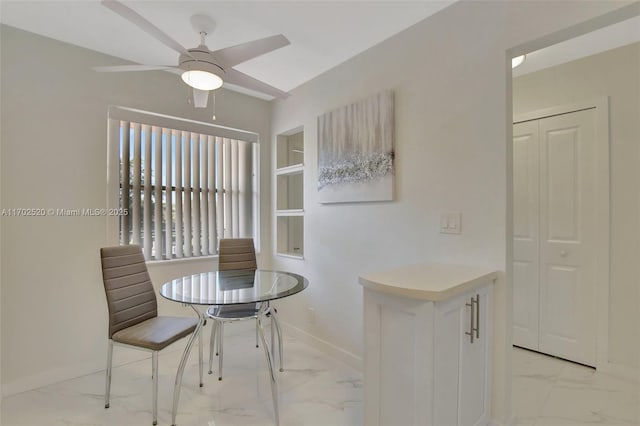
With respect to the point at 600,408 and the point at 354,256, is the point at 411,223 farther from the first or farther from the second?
the point at 600,408

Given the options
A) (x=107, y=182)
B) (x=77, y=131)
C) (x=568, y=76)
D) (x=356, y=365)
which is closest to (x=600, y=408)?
(x=356, y=365)

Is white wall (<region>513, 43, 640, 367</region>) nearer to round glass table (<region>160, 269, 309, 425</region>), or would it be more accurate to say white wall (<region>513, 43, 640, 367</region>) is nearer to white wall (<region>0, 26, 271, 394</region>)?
round glass table (<region>160, 269, 309, 425</region>)

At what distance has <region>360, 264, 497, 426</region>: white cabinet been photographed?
1205 mm

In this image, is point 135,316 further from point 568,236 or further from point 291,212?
point 568,236

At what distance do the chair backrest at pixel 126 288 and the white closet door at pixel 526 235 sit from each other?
10.3ft

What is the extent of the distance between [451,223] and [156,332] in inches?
78.4

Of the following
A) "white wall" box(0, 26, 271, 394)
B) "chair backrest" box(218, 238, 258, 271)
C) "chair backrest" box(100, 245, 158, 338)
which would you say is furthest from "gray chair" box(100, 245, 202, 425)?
"chair backrest" box(218, 238, 258, 271)

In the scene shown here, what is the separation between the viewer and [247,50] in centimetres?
168

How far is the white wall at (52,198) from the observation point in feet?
6.59

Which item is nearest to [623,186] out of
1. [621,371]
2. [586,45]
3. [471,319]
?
[586,45]

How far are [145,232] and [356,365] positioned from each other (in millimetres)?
2156

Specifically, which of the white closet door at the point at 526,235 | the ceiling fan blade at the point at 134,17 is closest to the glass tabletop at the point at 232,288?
the ceiling fan blade at the point at 134,17

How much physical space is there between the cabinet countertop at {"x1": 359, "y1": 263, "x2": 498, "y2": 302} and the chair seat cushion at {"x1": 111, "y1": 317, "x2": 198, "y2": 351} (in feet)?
4.25

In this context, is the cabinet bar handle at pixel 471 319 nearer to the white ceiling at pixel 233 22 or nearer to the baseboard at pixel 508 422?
the baseboard at pixel 508 422
